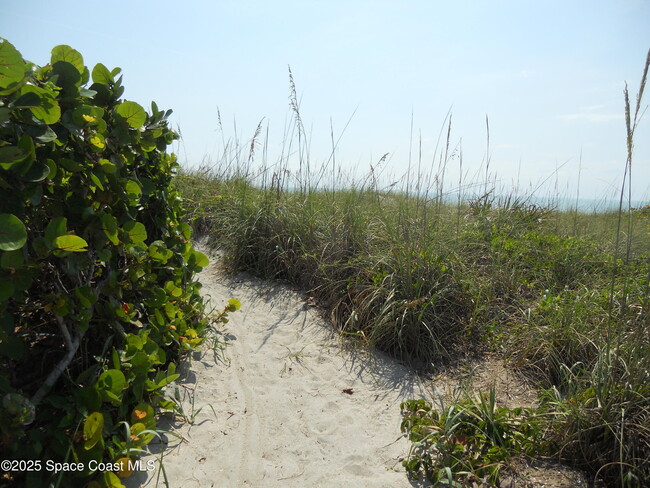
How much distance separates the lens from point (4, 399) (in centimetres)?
138

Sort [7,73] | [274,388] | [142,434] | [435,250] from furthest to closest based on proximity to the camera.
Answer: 1. [435,250]
2. [274,388]
3. [142,434]
4. [7,73]

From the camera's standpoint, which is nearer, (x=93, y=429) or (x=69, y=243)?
(x=69, y=243)

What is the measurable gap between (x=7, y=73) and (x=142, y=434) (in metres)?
1.65

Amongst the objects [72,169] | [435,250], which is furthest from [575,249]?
[72,169]

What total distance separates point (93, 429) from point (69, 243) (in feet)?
2.61

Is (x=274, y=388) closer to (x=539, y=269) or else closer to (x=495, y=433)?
(x=495, y=433)

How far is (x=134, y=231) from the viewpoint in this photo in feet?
6.26

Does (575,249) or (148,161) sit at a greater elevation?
(148,161)

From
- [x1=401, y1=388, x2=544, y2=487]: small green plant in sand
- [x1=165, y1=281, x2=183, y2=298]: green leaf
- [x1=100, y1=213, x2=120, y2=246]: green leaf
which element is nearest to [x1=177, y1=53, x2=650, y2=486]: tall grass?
[x1=401, y1=388, x2=544, y2=487]: small green plant in sand

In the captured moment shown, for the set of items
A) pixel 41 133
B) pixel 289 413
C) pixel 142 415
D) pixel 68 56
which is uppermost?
pixel 68 56

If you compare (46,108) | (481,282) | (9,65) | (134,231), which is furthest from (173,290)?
(481,282)

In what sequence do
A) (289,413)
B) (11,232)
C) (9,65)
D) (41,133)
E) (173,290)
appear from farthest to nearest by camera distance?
(289,413), (173,290), (41,133), (9,65), (11,232)

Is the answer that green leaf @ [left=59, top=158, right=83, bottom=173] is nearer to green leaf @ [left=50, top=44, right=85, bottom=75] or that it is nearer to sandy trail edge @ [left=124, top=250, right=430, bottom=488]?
green leaf @ [left=50, top=44, right=85, bottom=75]

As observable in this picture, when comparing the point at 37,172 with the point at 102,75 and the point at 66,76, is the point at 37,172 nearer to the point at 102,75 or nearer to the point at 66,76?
the point at 66,76
